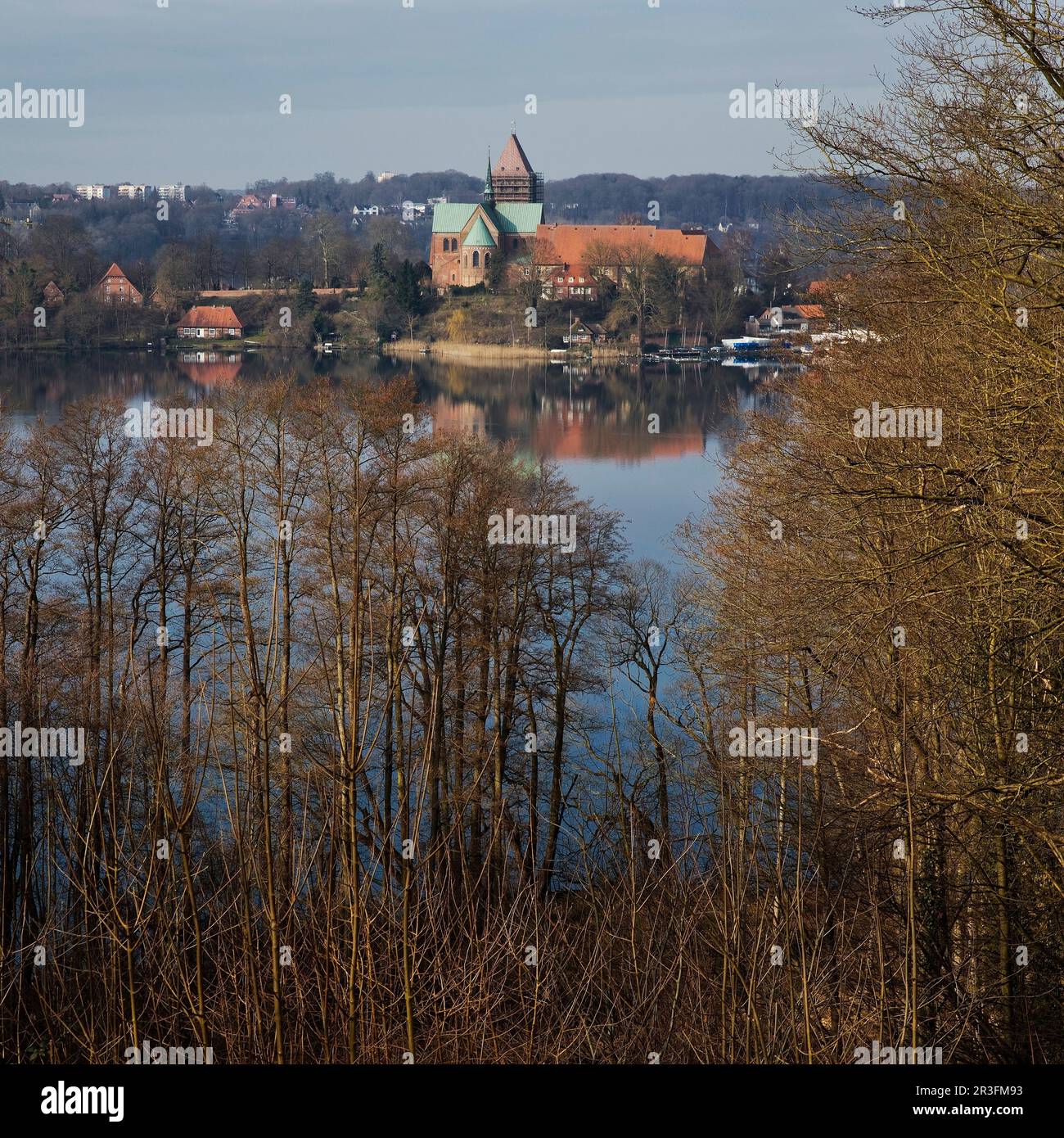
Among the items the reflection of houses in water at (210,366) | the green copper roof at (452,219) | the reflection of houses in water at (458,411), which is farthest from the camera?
the green copper roof at (452,219)

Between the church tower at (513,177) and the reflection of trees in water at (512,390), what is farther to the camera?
the church tower at (513,177)

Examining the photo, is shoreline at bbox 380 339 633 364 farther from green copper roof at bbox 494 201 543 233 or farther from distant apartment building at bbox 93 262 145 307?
green copper roof at bbox 494 201 543 233

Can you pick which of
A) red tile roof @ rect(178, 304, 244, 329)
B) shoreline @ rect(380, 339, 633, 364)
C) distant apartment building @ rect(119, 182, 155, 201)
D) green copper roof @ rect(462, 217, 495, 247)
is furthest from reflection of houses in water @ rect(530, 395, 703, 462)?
distant apartment building @ rect(119, 182, 155, 201)

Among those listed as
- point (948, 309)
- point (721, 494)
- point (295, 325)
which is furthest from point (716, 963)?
point (295, 325)

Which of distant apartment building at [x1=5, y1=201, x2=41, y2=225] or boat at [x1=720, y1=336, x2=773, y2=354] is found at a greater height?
distant apartment building at [x1=5, y1=201, x2=41, y2=225]

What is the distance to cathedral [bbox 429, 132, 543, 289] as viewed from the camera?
103125 mm

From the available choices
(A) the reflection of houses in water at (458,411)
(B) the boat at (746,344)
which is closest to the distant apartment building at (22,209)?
(B) the boat at (746,344)

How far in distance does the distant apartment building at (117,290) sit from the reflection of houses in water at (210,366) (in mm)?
6546

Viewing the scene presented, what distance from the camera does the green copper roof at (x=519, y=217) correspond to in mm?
108938

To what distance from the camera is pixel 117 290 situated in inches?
3115

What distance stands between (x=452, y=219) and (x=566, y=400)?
52.7 meters

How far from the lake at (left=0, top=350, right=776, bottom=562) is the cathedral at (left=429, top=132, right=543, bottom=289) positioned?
29879 millimetres

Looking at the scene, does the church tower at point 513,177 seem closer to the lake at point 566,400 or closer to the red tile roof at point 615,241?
the red tile roof at point 615,241

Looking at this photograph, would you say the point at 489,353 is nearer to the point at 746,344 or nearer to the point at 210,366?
the point at 746,344
